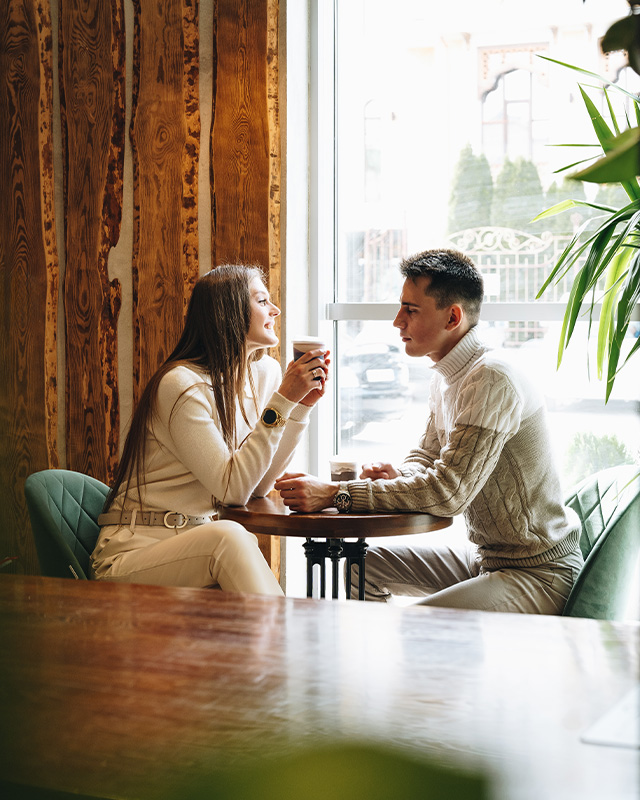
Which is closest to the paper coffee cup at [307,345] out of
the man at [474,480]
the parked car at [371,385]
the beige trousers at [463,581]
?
the man at [474,480]

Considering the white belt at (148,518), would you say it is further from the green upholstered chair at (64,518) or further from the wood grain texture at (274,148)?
the wood grain texture at (274,148)

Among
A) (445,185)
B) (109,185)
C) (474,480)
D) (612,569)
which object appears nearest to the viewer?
(612,569)

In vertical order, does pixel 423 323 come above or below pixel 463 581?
above

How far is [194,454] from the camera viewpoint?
7.25 feet

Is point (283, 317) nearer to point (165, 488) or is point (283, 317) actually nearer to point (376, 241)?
point (376, 241)

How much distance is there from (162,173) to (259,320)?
1.23 m

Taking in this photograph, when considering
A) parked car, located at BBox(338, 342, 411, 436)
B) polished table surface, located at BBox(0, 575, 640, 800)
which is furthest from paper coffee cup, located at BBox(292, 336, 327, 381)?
polished table surface, located at BBox(0, 575, 640, 800)

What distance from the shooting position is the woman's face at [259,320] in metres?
2.51

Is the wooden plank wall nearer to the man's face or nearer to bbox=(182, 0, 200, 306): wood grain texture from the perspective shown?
bbox=(182, 0, 200, 306): wood grain texture

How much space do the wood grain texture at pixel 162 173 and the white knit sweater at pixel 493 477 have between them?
1.46 m

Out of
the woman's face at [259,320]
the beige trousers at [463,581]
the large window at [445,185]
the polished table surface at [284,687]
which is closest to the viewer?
the polished table surface at [284,687]

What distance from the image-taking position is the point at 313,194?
353 centimetres

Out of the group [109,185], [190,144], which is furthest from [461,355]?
[109,185]

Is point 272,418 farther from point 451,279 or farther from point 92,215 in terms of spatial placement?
point 92,215
